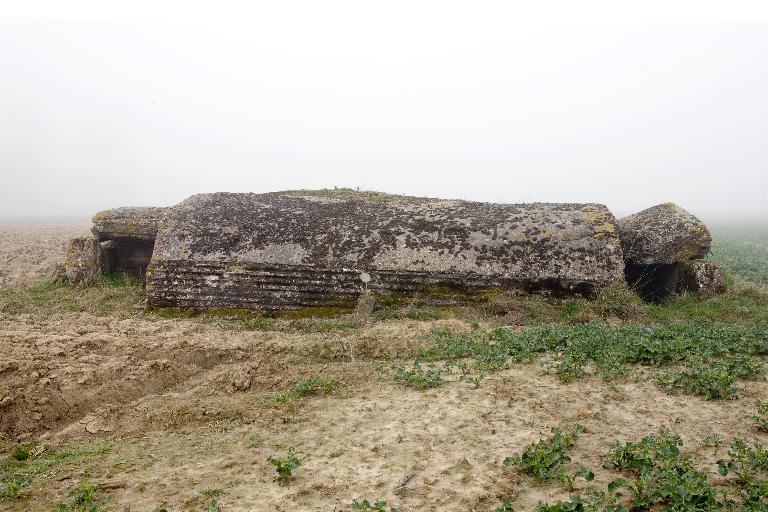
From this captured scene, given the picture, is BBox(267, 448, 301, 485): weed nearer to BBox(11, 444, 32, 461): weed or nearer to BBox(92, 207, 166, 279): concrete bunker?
BBox(11, 444, 32, 461): weed

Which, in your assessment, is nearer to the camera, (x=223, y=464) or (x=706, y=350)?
(x=223, y=464)

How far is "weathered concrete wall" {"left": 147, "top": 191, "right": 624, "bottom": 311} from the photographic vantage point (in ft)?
32.2

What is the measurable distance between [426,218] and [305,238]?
101 inches

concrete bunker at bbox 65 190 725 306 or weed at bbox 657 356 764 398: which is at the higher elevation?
concrete bunker at bbox 65 190 725 306

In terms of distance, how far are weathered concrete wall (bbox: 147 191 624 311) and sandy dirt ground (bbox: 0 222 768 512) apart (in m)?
2.15

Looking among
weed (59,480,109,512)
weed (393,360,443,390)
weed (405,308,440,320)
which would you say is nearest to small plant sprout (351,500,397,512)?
weed (59,480,109,512)

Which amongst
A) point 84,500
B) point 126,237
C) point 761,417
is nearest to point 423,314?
point 761,417

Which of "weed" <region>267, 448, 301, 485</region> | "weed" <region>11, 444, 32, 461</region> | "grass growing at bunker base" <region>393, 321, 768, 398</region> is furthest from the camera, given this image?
"grass growing at bunker base" <region>393, 321, 768, 398</region>

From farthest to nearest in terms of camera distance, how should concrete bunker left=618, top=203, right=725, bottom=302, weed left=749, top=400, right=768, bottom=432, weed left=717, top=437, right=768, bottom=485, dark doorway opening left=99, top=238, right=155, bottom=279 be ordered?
1. dark doorway opening left=99, top=238, right=155, bottom=279
2. concrete bunker left=618, top=203, right=725, bottom=302
3. weed left=749, top=400, right=768, bottom=432
4. weed left=717, top=437, right=768, bottom=485

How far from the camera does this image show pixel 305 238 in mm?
10500

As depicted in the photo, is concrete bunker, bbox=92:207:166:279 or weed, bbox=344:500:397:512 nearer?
weed, bbox=344:500:397:512

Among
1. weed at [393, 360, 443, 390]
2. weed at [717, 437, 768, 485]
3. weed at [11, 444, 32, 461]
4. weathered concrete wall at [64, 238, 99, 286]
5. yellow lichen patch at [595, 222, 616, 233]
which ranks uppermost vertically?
yellow lichen patch at [595, 222, 616, 233]

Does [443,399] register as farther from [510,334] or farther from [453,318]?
[453,318]

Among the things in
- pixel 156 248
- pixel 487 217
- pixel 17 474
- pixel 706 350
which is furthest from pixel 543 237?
pixel 17 474
